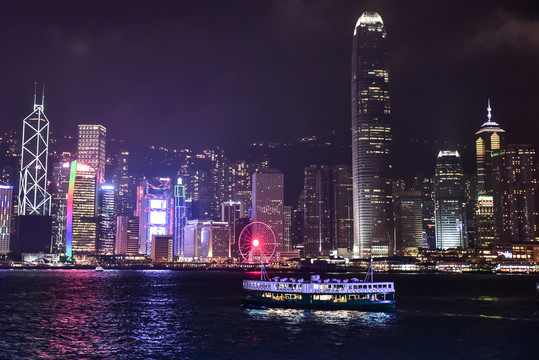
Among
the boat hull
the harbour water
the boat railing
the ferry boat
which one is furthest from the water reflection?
the boat railing

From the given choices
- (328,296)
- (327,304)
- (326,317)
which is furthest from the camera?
(328,296)

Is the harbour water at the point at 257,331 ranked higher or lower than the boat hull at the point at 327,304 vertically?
lower

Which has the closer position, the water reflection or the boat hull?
the water reflection

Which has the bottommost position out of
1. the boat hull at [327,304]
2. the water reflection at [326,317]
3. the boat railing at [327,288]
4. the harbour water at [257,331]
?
the harbour water at [257,331]

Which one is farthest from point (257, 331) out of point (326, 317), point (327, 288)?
point (327, 288)

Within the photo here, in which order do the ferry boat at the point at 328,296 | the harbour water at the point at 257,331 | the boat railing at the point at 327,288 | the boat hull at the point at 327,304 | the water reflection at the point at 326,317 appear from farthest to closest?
the boat railing at the point at 327,288
the ferry boat at the point at 328,296
the boat hull at the point at 327,304
the water reflection at the point at 326,317
the harbour water at the point at 257,331

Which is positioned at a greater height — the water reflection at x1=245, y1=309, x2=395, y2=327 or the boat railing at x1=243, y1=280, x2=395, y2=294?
the boat railing at x1=243, y1=280, x2=395, y2=294

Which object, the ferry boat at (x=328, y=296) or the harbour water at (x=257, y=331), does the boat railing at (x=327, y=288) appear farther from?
the harbour water at (x=257, y=331)

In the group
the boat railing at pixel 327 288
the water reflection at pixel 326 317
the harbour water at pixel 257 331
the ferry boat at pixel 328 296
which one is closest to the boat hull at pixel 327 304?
the ferry boat at pixel 328 296

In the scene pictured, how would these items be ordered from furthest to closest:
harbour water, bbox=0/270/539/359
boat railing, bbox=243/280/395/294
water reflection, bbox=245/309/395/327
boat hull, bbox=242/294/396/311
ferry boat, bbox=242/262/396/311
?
boat railing, bbox=243/280/395/294, ferry boat, bbox=242/262/396/311, boat hull, bbox=242/294/396/311, water reflection, bbox=245/309/395/327, harbour water, bbox=0/270/539/359

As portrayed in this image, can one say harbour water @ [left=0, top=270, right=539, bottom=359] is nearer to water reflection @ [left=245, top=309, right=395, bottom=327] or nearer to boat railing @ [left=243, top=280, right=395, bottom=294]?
water reflection @ [left=245, top=309, right=395, bottom=327]

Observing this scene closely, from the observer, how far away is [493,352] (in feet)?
218

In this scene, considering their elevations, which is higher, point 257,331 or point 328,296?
point 328,296

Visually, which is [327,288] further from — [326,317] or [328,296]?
[326,317]
